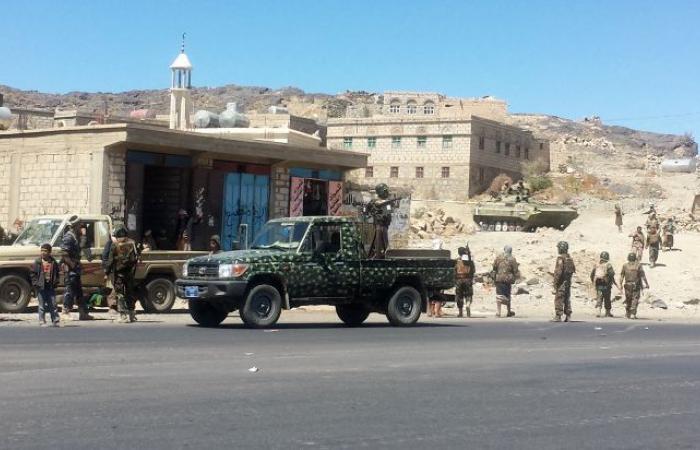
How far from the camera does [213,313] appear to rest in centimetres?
1975

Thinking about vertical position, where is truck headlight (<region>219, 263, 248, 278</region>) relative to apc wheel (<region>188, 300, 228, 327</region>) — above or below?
above

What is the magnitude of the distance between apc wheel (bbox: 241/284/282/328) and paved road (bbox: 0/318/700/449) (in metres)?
0.53

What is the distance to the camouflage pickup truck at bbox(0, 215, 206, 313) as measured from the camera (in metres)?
21.1

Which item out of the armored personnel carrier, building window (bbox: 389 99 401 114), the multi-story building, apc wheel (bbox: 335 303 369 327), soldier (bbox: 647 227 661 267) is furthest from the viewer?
A: building window (bbox: 389 99 401 114)

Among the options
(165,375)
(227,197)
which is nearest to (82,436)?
(165,375)

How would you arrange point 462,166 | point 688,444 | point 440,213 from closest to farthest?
point 688,444 → point 440,213 → point 462,166

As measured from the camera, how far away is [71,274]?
19781mm

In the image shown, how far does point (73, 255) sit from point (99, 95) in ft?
404

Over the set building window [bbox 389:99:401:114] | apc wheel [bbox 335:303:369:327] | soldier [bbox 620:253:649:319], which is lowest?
apc wheel [bbox 335:303:369:327]

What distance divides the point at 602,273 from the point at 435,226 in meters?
24.4

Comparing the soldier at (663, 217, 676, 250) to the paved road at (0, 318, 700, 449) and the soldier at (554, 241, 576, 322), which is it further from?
the paved road at (0, 318, 700, 449)

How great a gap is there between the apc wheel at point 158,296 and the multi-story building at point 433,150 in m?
49.5

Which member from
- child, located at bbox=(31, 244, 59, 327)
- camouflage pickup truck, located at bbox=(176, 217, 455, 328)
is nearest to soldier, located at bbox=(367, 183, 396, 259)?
camouflage pickup truck, located at bbox=(176, 217, 455, 328)

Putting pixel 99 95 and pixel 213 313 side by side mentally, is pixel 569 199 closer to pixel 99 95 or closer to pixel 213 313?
pixel 213 313
